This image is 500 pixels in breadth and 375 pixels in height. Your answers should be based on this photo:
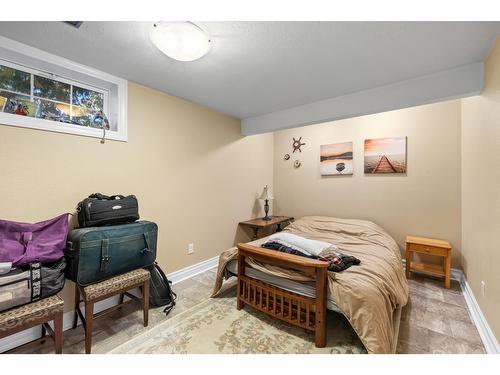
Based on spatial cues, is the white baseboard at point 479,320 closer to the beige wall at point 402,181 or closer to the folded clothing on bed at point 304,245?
the beige wall at point 402,181

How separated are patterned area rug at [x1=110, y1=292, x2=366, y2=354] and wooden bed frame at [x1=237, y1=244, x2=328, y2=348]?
0.11 metres

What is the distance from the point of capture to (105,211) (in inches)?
70.5

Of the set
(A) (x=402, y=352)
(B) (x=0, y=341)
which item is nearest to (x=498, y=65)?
(A) (x=402, y=352)

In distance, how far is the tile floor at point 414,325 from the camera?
5.20 feet

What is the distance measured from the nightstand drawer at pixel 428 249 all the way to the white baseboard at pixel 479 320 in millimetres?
360

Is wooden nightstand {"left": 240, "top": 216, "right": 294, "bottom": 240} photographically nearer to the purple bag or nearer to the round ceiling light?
the purple bag

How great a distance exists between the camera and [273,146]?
14.3ft

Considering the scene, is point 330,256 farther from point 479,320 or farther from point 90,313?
point 90,313

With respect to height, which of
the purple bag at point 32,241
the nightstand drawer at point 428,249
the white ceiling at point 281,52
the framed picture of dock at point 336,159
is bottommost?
the nightstand drawer at point 428,249

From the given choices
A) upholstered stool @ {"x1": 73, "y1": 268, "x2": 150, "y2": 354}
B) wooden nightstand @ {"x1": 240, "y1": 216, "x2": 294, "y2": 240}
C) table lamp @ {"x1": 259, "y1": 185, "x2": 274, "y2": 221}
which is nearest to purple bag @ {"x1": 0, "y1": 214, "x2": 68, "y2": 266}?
upholstered stool @ {"x1": 73, "y1": 268, "x2": 150, "y2": 354}

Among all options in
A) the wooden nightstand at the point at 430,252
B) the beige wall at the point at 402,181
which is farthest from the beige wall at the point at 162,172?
the wooden nightstand at the point at 430,252

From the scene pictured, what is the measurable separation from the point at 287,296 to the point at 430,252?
6.83 feet

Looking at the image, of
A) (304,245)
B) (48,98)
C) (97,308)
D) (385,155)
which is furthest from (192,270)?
(385,155)
